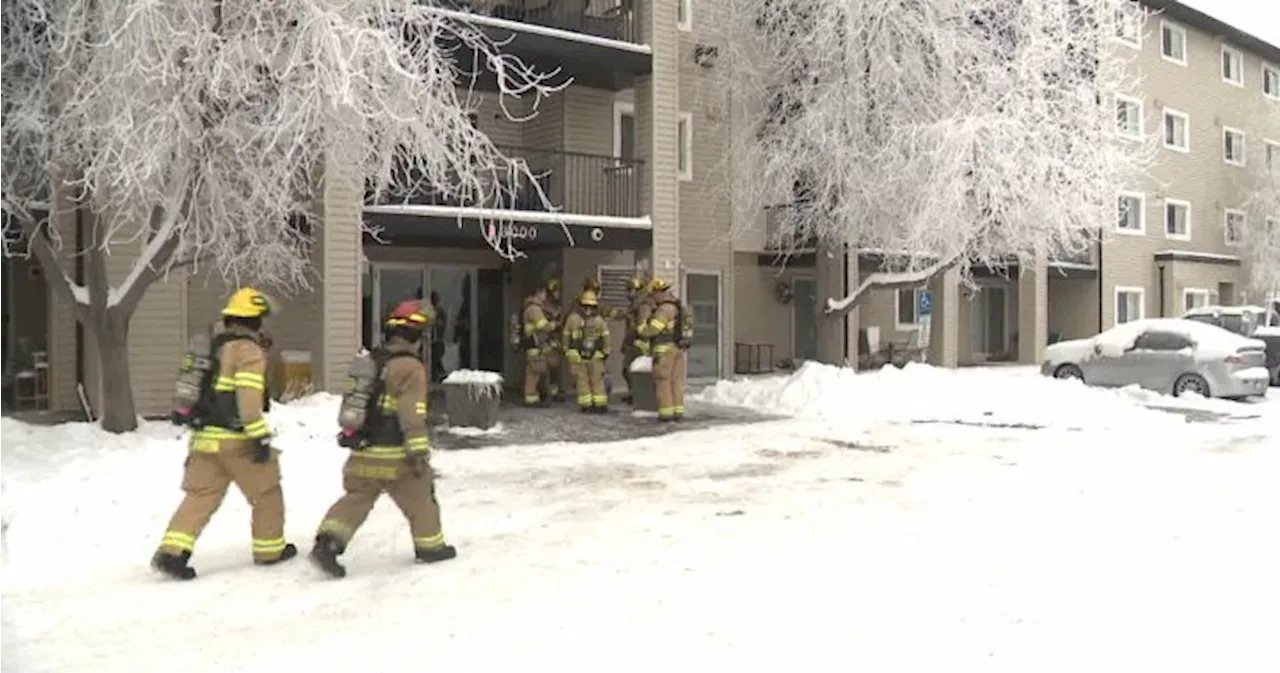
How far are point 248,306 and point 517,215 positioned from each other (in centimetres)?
939

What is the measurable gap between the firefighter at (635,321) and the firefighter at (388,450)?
26.6ft

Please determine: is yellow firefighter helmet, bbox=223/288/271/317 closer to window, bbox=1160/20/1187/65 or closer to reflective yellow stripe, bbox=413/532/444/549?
reflective yellow stripe, bbox=413/532/444/549

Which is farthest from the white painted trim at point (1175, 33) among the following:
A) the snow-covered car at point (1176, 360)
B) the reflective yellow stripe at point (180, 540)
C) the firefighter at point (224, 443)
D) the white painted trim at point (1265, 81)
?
the reflective yellow stripe at point (180, 540)

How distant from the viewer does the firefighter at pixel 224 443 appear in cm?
679

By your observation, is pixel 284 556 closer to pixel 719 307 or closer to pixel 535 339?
pixel 535 339

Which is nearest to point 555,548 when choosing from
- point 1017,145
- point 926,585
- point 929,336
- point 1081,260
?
point 926,585

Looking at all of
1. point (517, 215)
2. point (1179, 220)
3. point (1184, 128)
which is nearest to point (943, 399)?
point (517, 215)

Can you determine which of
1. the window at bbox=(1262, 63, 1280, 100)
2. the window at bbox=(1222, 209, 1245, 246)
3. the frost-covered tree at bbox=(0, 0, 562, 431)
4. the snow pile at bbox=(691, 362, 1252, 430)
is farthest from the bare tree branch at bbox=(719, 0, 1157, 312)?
the window at bbox=(1262, 63, 1280, 100)

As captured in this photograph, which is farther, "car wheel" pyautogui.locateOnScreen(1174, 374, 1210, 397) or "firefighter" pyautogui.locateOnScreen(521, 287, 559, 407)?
"car wheel" pyautogui.locateOnScreen(1174, 374, 1210, 397)

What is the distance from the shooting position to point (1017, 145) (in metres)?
17.4

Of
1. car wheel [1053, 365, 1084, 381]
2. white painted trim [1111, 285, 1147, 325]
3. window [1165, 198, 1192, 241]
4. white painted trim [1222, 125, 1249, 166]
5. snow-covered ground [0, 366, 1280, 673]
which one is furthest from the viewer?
white painted trim [1222, 125, 1249, 166]

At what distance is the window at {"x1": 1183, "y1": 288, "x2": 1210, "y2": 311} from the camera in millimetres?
33781

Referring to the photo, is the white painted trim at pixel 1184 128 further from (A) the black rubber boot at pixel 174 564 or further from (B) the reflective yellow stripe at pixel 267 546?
(A) the black rubber boot at pixel 174 564

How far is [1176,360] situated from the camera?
736 inches
